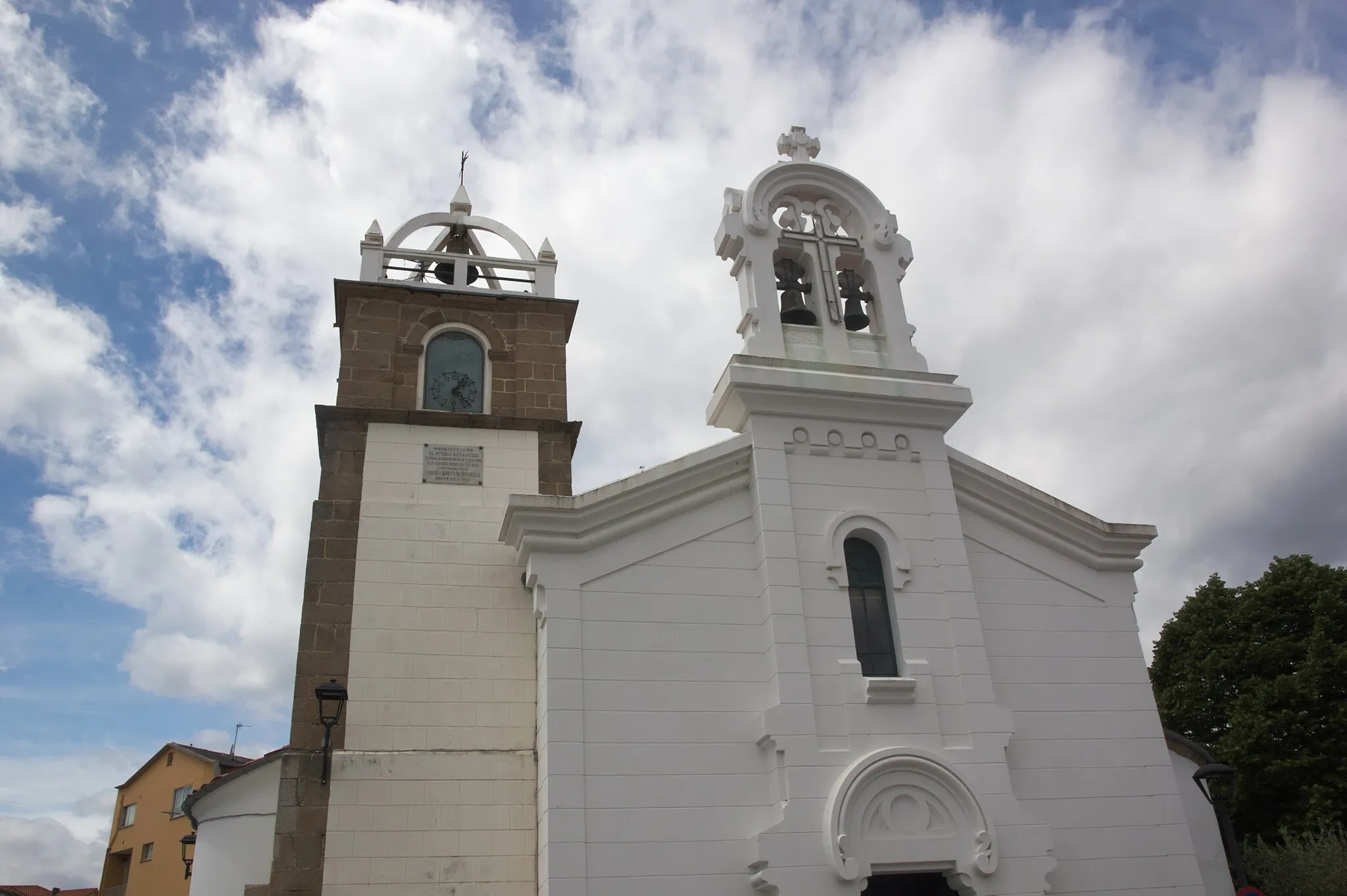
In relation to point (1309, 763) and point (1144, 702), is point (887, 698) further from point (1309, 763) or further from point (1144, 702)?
point (1309, 763)

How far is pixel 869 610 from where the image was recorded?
451 inches

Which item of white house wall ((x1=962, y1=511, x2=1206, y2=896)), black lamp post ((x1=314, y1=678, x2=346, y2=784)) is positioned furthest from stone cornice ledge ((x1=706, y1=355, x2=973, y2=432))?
black lamp post ((x1=314, y1=678, x2=346, y2=784))

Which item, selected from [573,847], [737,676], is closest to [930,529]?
[737,676]

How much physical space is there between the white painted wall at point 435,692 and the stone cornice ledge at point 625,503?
3.45ft

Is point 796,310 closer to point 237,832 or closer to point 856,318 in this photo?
point 856,318

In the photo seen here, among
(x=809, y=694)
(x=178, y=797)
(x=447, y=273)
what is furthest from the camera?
(x=178, y=797)

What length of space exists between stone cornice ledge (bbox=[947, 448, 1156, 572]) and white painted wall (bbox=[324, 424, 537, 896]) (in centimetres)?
547

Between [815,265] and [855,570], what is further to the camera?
[815,265]

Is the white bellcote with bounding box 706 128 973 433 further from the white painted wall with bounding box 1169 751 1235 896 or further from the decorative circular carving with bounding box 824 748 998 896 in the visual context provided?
the white painted wall with bounding box 1169 751 1235 896

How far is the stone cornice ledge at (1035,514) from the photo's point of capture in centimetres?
1249

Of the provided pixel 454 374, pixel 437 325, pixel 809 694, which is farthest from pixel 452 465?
pixel 809 694

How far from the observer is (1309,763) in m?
21.1

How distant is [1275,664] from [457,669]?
20.1m

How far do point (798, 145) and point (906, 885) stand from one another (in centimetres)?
926
